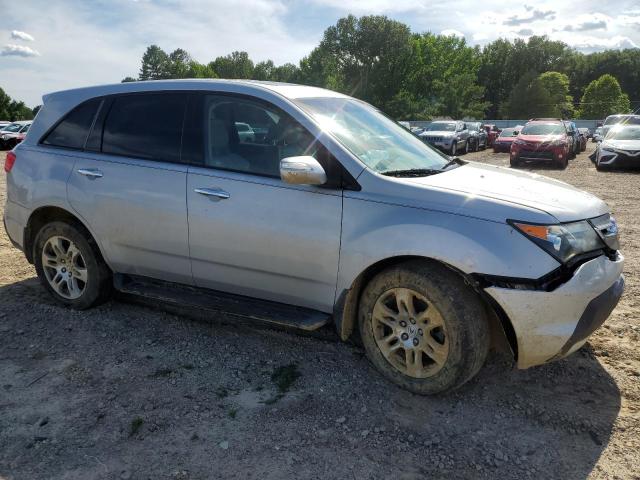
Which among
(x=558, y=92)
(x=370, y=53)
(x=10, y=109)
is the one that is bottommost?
(x=10, y=109)

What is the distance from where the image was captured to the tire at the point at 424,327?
113 inches

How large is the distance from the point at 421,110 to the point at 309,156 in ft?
232

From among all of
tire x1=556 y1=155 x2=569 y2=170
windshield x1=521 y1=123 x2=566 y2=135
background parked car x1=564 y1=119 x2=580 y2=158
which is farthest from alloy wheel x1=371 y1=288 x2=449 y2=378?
background parked car x1=564 y1=119 x2=580 y2=158

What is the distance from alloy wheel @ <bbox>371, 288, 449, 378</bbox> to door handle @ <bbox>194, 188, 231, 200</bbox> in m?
1.22

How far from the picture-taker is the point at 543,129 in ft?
63.7

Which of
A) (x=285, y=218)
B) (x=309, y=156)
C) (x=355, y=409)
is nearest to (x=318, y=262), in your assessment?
(x=285, y=218)

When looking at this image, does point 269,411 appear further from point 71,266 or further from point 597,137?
point 597,137

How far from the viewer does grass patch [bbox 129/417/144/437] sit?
2.76 meters

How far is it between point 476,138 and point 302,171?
25695 millimetres

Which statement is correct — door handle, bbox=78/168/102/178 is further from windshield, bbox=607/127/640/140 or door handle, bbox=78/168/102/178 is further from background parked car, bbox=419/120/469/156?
background parked car, bbox=419/120/469/156

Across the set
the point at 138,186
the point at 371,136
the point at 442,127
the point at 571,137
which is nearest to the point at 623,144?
the point at 571,137

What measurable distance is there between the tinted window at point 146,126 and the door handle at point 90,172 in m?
0.18

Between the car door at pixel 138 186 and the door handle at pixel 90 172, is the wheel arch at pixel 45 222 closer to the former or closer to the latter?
the car door at pixel 138 186

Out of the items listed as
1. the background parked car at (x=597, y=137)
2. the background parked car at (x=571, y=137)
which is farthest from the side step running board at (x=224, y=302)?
the background parked car at (x=597, y=137)
